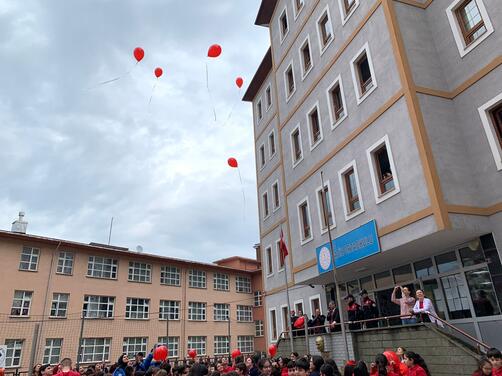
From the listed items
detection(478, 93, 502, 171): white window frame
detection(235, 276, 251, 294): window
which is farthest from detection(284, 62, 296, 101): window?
detection(235, 276, 251, 294): window

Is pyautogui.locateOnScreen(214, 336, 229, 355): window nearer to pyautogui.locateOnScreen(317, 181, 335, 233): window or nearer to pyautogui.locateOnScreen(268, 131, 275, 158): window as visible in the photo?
pyautogui.locateOnScreen(268, 131, 275, 158): window

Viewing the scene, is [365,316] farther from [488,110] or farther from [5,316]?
[5,316]

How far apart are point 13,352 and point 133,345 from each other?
919 centimetres

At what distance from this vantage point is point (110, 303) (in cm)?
3356

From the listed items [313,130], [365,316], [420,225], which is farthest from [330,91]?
[365,316]

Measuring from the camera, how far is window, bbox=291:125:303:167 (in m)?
19.1

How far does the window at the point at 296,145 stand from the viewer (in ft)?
62.8

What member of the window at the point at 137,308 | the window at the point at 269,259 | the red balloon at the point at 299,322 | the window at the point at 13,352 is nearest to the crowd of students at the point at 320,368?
the red balloon at the point at 299,322

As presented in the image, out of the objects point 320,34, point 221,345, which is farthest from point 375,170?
point 221,345

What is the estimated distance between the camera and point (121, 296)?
113 ft

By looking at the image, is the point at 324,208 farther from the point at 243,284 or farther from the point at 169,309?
the point at 243,284

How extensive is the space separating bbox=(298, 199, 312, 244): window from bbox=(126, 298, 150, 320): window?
2265cm

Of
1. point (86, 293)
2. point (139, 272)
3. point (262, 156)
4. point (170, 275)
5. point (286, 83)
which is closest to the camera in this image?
point (286, 83)

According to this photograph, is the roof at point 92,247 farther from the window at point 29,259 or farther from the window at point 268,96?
the window at point 268,96
